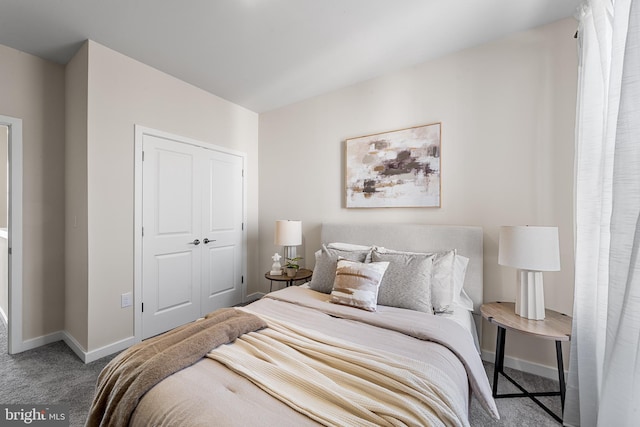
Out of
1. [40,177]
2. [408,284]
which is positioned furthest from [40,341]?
[408,284]

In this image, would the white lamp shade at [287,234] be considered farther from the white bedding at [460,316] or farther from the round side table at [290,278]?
the white bedding at [460,316]

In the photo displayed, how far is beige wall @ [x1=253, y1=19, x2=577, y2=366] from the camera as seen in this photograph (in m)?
1.94

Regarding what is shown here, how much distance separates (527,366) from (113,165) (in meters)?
3.88

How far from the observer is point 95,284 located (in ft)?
7.29

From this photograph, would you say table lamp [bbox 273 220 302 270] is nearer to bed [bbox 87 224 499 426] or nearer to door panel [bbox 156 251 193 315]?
bed [bbox 87 224 499 426]

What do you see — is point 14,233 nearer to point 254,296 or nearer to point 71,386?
point 71,386

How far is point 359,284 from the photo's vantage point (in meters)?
1.85

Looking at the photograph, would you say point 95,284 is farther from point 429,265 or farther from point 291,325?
point 429,265

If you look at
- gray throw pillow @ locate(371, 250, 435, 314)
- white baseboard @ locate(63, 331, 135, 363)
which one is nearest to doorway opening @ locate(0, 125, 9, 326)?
white baseboard @ locate(63, 331, 135, 363)

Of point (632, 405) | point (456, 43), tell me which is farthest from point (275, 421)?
point (456, 43)

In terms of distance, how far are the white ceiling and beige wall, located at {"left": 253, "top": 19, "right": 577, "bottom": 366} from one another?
18 cm

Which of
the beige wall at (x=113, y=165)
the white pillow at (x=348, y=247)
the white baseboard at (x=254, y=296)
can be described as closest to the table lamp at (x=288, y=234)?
the white pillow at (x=348, y=247)

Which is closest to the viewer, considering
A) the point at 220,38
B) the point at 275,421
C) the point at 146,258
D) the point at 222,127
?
the point at 275,421

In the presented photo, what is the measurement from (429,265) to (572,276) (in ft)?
3.42
